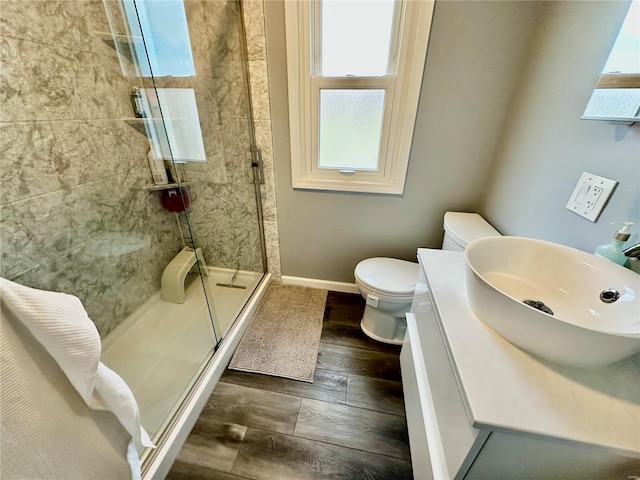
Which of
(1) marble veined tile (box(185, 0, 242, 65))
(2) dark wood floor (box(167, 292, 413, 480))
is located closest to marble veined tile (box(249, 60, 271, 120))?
(1) marble veined tile (box(185, 0, 242, 65))

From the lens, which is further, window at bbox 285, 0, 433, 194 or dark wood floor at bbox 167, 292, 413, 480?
window at bbox 285, 0, 433, 194

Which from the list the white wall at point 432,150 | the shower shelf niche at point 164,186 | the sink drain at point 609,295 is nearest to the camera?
the sink drain at point 609,295

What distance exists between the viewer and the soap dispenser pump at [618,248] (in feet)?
2.18

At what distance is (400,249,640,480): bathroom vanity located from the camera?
1.51ft

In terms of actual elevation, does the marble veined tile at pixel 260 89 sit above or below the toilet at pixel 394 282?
above

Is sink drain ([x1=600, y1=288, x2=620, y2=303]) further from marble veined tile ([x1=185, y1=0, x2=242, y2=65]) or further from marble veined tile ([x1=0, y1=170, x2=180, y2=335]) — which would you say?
marble veined tile ([x1=0, y1=170, x2=180, y2=335])

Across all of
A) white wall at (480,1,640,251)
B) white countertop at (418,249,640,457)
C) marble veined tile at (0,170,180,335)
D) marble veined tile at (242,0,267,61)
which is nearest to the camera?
white countertop at (418,249,640,457)

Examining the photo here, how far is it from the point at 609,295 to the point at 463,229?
74cm

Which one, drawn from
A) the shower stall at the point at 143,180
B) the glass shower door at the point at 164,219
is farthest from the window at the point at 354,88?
the glass shower door at the point at 164,219

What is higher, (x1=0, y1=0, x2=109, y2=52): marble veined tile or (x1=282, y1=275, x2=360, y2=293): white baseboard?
(x1=0, y1=0, x2=109, y2=52): marble veined tile

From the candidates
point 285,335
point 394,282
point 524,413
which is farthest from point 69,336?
point 394,282

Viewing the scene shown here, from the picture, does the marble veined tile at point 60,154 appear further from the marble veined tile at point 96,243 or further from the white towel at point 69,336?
the white towel at point 69,336

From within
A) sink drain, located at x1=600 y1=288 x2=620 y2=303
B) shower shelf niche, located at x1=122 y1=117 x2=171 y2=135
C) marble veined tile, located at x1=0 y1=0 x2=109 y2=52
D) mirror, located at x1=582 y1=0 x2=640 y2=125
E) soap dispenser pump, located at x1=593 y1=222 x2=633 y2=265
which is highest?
marble veined tile, located at x1=0 y1=0 x2=109 y2=52

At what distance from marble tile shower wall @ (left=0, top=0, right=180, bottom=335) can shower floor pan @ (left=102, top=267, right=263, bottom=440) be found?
13 centimetres
